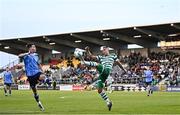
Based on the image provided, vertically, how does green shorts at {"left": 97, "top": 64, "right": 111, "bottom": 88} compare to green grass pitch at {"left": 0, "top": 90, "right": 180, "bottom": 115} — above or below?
above

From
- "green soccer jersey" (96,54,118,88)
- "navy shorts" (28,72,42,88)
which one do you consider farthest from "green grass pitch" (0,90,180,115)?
"green soccer jersey" (96,54,118,88)

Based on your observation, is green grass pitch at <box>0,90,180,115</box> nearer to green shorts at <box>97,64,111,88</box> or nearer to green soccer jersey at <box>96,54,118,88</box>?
green shorts at <box>97,64,111,88</box>

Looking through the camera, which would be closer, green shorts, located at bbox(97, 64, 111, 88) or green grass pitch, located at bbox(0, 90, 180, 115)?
green grass pitch, located at bbox(0, 90, 180, 115)

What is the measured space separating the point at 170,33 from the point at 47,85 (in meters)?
19.1

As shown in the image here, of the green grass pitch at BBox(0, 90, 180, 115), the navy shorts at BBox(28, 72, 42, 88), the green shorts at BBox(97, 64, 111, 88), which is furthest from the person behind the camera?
the navy shorts at BBox(28, 72, 42, 88)

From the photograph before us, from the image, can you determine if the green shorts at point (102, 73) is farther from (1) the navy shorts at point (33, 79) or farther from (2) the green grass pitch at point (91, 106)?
(1) the navy shorts at point (33, 79)

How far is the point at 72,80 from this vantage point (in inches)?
2913

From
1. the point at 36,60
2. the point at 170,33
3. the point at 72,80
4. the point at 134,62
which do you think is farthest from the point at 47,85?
the point at 36,60

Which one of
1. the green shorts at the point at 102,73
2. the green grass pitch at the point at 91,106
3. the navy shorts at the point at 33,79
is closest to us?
the green grass pitch at the point at 91,106

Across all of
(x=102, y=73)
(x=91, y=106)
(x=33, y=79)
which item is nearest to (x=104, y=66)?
(x=102, y=73)

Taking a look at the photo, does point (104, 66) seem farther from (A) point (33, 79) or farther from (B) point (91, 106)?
(B) point (91, 106)

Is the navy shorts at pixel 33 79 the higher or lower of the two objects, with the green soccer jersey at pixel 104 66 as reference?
lower

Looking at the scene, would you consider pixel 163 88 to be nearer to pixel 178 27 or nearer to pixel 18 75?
→ pixel 178 27

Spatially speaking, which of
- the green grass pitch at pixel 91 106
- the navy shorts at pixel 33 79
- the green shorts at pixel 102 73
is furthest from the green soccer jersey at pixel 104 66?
the navy shorts at pixel 33 79
